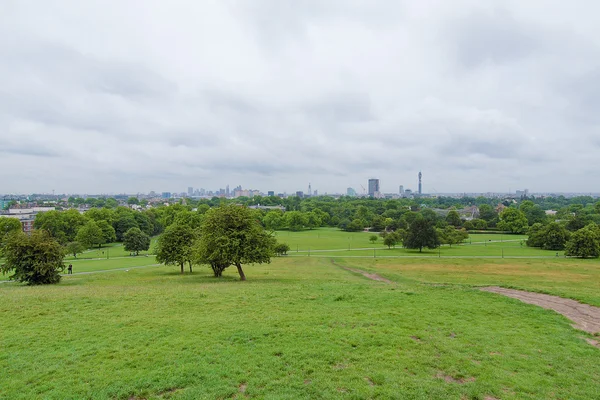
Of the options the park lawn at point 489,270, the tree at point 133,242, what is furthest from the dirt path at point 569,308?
the tree at point 133,242

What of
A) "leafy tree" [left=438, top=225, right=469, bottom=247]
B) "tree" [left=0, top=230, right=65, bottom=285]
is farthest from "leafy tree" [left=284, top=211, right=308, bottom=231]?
"tree" [left=0, top=230, right=65, bottom=285]

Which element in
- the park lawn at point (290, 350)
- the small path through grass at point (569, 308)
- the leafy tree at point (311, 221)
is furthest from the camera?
the leafy tree at point (311, 221)

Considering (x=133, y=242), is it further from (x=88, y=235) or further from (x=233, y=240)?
(x=233, y=240)

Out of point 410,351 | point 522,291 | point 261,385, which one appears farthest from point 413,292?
point 261,385

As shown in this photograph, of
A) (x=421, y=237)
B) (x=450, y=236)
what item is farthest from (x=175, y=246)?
(x=450, y=236)

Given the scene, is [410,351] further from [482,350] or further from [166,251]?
[166,251]

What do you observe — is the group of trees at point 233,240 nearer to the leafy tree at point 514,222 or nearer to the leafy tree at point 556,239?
the leafy tree at point 556,239
